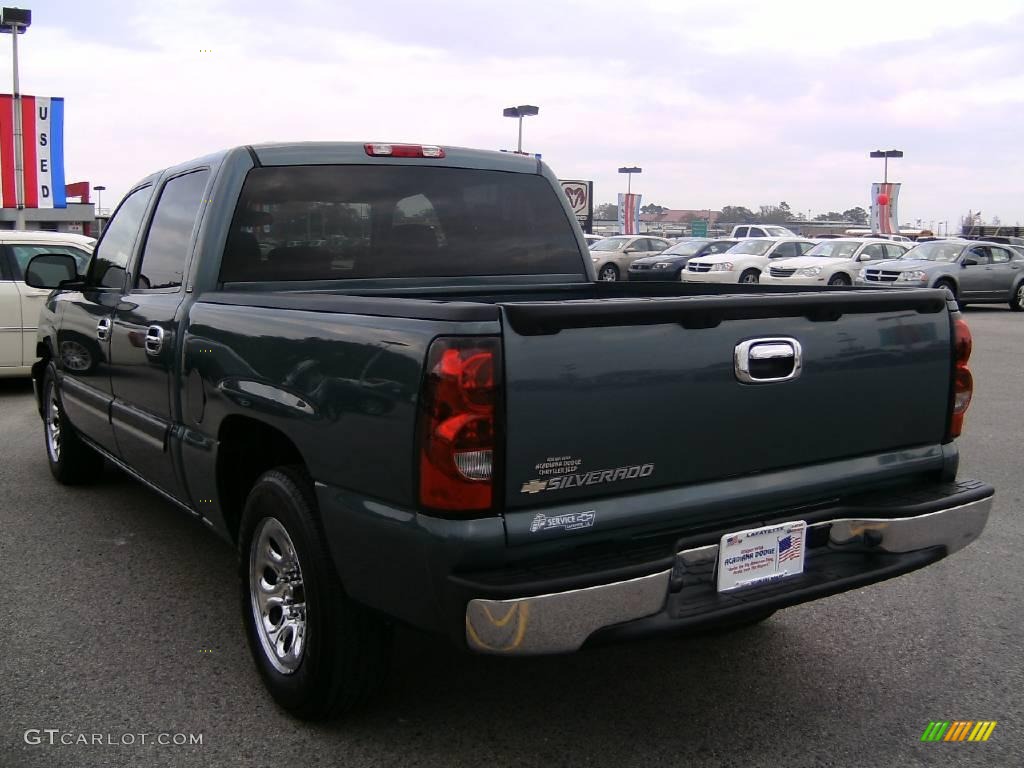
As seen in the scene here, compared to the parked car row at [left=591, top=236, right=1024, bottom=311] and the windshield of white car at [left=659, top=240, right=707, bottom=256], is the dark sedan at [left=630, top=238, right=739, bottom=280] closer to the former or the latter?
the windshield of white car at [left=659, top=240, right=707, bottom=256]

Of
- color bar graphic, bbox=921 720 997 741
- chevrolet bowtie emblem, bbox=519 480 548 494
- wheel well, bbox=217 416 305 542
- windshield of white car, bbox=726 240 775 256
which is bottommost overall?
color bar graphic, bbox=921 720 997 741

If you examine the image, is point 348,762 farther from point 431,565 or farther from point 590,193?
point 590,193

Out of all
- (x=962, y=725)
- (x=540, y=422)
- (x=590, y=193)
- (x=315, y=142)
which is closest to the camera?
(x=540, y=422)

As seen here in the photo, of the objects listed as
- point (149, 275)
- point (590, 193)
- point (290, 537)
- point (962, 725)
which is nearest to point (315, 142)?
point (149, 275)

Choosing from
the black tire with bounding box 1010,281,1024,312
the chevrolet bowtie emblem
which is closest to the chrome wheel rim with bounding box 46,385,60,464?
the chevrolet bowtie emblem

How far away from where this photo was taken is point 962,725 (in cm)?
324

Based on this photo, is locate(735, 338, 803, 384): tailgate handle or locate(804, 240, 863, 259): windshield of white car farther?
locate(804, 240, 863, 259): windshield of white car

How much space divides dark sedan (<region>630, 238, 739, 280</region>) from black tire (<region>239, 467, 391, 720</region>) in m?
27.6

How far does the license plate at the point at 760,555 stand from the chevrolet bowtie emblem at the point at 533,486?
60cm

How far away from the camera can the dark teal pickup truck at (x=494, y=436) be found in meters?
2.56

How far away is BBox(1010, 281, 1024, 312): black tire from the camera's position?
2419cm

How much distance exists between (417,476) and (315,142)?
217 cm

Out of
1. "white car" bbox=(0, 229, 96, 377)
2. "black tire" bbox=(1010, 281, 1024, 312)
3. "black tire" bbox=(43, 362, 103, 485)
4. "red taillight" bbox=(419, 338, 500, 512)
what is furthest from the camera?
"black tire" bbox=(1010, 281, 1024, 312)

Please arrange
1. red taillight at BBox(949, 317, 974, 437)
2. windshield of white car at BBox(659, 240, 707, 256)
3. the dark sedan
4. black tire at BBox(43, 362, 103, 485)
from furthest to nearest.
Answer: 1. windshield of white car at BBox(659, 240, 707, 256)
2. the dark sedan
3. black tire at BBox(43, 362, 103, 485)
4. red taillight at BBox(949, 317, 974, 437)
